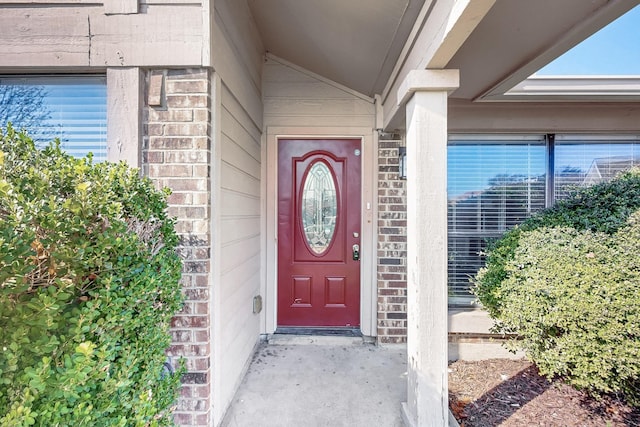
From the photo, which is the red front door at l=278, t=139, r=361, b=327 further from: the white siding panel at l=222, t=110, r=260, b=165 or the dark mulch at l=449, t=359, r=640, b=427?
the dark mulch at l=449, t=359, r=640, b=427

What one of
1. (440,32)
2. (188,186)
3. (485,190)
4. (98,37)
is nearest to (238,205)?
(188,186)

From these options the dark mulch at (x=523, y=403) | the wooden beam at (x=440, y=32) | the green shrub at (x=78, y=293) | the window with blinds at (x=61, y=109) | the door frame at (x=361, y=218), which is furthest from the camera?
the door frame at (x=361, y=218)

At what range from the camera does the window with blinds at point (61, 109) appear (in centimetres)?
180

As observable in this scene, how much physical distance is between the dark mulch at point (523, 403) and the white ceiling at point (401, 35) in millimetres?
2271

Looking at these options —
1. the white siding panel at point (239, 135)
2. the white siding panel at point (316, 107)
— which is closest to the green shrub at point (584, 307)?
the white siding panel at point (316, 107)

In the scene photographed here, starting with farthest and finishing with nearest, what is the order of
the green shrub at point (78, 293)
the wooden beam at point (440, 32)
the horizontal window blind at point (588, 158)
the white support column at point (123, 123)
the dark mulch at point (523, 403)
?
the horizontal window blind at point (588, 158)
the dark mulch at point (523, 403)
the white support column at point (123, 123)
the wooden beam at point (440, 32)
the green shrub at point (78, 293)

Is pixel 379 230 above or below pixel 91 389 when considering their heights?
above

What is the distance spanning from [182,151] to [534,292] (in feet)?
7.26

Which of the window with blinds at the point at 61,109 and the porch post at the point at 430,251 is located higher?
the window with blinds at the point at 61,109

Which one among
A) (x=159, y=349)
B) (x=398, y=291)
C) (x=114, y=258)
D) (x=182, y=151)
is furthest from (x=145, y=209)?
(x=398, y=291)

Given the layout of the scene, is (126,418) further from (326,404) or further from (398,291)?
(398,291)

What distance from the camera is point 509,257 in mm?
2152

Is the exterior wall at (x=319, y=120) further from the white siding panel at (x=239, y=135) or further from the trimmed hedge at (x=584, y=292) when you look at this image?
the trimmed hedge at (x=584, y=292)

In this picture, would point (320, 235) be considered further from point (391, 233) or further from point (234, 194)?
point (234, 194)
